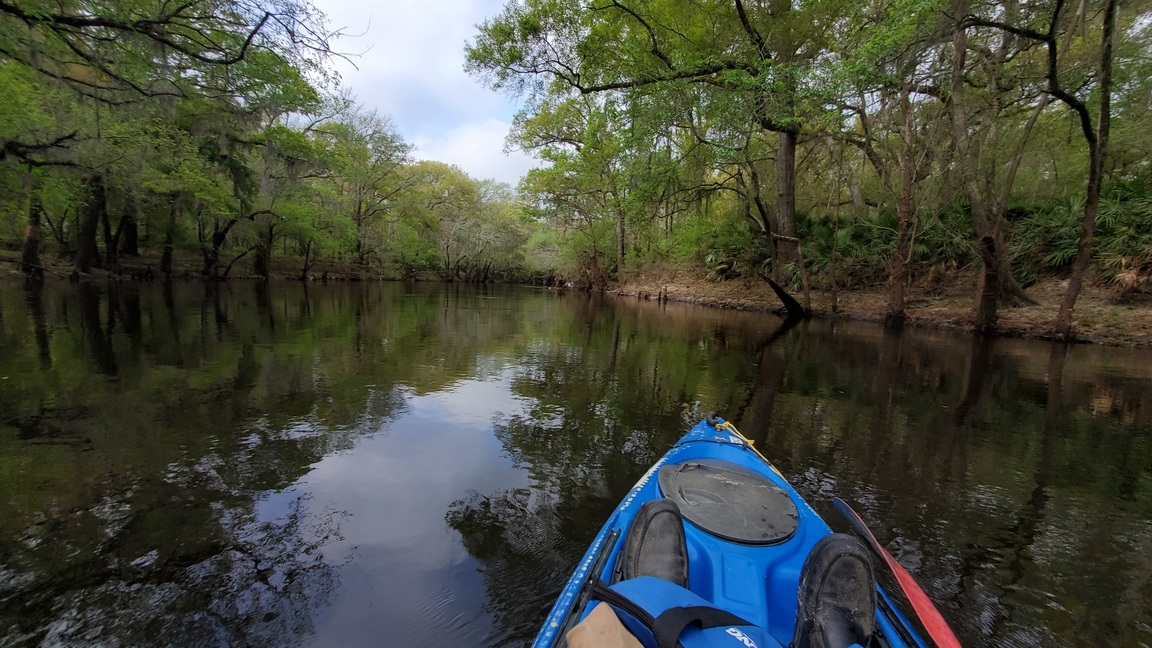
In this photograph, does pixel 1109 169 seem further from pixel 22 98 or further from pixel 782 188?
pixel 22 98

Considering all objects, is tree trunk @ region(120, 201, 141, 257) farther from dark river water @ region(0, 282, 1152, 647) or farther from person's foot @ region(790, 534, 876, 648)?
person's foot @ region(790, 534, 876, 648)

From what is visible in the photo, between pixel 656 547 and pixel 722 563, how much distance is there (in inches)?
12.8

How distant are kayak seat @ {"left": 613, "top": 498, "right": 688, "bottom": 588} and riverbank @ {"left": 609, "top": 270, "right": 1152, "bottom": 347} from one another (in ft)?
52.3

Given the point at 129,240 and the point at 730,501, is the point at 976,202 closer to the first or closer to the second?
the point at 730,501

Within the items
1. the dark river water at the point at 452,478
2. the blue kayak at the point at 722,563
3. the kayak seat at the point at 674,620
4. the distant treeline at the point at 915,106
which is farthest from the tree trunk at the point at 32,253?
the kayak seat at the point at 674,620

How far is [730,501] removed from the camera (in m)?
2.63

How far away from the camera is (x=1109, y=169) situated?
14.9 metres

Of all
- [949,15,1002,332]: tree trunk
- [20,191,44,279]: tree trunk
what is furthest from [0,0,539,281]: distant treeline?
[949,15,1002,332]: tree trunk

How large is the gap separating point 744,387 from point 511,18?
39.5 feet

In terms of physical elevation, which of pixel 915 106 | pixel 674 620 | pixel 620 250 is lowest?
pixel 674 620

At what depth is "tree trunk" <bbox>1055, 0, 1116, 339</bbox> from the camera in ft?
28.9

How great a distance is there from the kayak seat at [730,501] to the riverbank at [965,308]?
1501 centimetres

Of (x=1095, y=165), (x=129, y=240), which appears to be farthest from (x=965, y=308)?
(x=129, y=240)

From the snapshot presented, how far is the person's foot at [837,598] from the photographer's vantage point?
1.70 m
